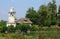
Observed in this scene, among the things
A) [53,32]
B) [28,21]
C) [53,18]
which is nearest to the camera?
[53,32]

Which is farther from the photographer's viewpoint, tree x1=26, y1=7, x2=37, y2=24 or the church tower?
tree x1=26, y1=7, x2=37, y2=24

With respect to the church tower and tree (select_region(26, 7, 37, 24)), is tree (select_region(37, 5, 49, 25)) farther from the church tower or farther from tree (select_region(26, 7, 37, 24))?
the church tower

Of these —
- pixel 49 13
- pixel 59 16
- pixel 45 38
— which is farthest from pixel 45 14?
pixel 45 38

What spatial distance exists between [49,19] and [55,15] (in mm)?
3603

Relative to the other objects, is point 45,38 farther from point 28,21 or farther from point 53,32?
point 28,21

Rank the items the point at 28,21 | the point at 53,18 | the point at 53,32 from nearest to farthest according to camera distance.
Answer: the point at 53,32, the point at 28,21, the point at 53,18

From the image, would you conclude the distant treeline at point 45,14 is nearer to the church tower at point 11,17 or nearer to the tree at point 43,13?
the tree at point 43,13

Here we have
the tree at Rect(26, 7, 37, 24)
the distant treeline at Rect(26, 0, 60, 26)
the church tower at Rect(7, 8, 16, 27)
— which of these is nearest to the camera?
the church tower at Rect(7, 8, 16, 27)

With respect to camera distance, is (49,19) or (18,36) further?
(49,19)

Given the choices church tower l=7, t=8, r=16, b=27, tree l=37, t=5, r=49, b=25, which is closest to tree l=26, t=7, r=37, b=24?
tree l=37, t=5, r=49, b=25

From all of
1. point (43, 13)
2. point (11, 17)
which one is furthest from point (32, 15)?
point (11, 17)

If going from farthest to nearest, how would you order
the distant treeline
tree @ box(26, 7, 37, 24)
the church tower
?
tree @ box(26, 7, 37, 24)
the distant treeline
the church tower

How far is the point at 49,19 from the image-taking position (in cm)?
5628

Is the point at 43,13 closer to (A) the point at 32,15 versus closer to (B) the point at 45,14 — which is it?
(B) the point at 45,14
